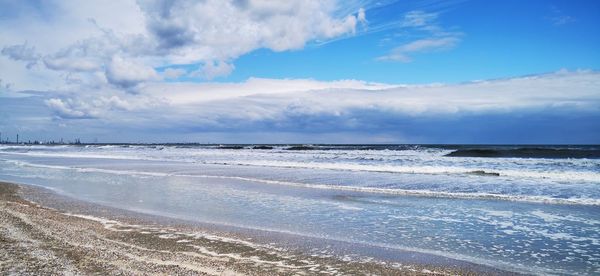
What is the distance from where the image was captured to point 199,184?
76.0ft

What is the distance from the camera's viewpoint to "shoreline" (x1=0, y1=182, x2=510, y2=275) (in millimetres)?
7539

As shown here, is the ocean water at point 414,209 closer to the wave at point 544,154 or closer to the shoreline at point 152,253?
the shoreline at point 152,253

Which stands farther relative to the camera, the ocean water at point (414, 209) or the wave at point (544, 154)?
the wave at point (544, 154)

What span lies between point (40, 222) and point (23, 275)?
568 centimetres

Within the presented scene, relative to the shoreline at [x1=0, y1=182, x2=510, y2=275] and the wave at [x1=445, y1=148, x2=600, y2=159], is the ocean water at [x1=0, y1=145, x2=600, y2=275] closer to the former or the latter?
the shoreline at [x1=0, y1=182, x2=510, y2=275]

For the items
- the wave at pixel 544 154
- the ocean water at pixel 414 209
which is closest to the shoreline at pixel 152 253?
the ocean water at pixel 414 209

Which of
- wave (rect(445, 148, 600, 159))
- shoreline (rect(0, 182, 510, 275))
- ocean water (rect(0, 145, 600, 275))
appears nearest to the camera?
shoreline (rect(0, 182, 510, 275))

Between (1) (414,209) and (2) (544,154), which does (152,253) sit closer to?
(1) (414,209)

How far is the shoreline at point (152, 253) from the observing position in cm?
754

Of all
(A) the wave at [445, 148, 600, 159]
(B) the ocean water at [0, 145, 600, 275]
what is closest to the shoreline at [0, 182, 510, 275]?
(B) the ocean water at [0, 145, 600, 275]

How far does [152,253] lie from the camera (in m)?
8.73

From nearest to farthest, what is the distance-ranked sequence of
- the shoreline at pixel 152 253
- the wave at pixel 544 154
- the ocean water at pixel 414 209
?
the shoreline at pixel 152 253 → the ocean water at pixel 414 209 → the wave at pixel 544 154

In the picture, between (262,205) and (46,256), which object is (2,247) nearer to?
(46,256)

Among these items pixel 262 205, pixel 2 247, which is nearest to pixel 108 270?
pixel 2 247
